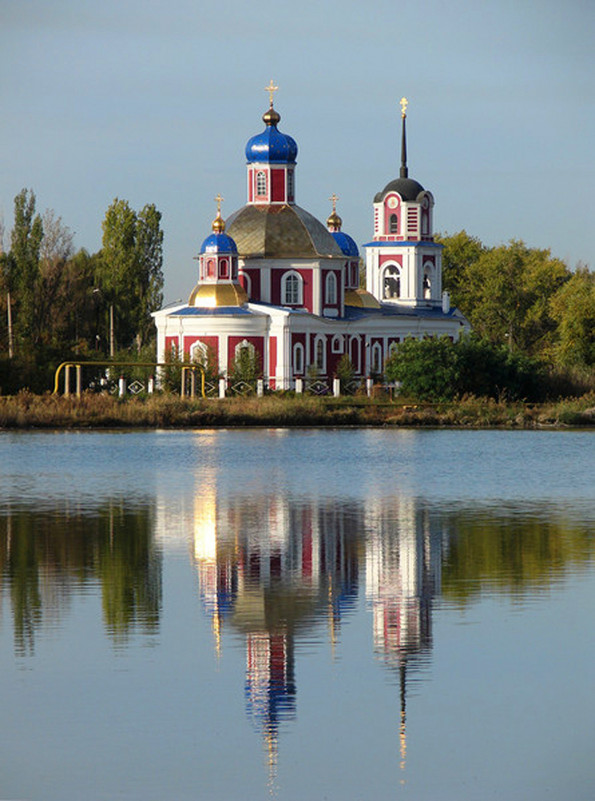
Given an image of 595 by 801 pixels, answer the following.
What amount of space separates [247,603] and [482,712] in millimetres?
4296

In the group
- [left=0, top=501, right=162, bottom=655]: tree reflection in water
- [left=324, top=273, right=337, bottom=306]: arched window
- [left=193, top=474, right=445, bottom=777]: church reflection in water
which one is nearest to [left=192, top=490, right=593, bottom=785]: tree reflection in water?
[left=193, top=474, right=445, bottom=777]: church reflection in water

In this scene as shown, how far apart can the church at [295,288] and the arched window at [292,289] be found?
1.7 inches

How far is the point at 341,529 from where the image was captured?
20.4 m

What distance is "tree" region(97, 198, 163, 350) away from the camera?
80.7 metres

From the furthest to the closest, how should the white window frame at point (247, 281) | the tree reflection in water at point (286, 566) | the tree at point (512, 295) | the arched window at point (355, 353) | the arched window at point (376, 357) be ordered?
the tree at point (512, 295), the arched window at point (376, 357), the arched window at point (355, 353), the white window frame at point (247, 281), the tree reflection in water at point (286, 566)

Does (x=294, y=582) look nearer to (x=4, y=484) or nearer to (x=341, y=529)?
(x=341, y=529)

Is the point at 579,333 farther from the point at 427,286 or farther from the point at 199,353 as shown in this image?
the point at 199,353

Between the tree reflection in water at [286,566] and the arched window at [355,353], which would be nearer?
the tree reflection in water at [286,566]

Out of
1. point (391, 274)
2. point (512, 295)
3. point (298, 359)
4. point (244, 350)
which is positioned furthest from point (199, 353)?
point (512, 295)

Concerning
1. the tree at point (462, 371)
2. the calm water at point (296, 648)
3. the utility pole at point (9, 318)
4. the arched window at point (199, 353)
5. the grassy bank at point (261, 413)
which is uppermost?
the utility pole at point (9, 318)

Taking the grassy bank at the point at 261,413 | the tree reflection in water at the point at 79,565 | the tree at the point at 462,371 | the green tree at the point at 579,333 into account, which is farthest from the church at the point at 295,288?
the tree reflection in water at the point at 79,565

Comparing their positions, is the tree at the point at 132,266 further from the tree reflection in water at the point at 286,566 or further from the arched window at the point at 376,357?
the tree reflection in water at the point at 286,566

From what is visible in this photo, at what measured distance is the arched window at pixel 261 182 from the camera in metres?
72.9

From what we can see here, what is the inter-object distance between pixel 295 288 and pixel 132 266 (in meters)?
11.0
